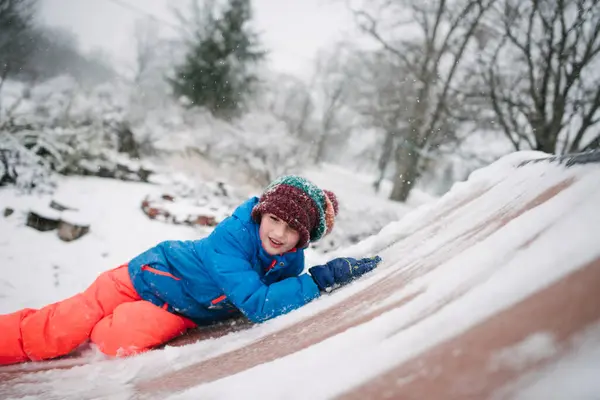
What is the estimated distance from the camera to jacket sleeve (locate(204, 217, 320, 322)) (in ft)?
3.99

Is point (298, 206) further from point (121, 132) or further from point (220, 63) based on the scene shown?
point (220, 63)

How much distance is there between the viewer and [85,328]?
1351 mm

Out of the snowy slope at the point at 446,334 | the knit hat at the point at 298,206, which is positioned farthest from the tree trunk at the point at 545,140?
the knit hat at the point at 298,206

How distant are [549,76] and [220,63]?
9.62 meters

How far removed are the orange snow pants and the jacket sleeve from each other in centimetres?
30

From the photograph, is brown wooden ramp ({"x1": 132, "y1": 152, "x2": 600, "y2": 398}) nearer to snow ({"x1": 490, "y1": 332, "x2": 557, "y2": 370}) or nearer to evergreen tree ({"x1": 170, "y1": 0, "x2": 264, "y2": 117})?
snow ({"x1": 490, "y1": 332, "x2": 557, "y2": 370})

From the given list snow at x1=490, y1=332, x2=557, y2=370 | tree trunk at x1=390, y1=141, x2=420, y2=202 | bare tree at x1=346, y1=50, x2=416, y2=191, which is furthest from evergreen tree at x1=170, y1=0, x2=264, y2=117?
snow at x1=490, y1=332, x2=557, y2=370

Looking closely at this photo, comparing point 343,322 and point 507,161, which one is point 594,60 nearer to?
point 507,161

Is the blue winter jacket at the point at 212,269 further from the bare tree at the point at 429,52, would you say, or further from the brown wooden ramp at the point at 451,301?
the bare tree at the point at 429,52

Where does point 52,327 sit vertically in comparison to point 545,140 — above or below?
below

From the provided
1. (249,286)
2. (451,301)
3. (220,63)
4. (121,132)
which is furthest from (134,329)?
(220,63)

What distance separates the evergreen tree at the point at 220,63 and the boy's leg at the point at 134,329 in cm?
1094

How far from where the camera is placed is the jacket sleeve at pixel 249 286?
1215mm

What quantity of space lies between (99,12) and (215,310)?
14239 mm
